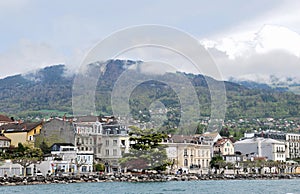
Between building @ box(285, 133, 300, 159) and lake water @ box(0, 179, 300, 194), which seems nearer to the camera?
lake water @ box(0, 179, 300, 194)

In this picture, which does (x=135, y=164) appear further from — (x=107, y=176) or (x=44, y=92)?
(x=44, y=92)

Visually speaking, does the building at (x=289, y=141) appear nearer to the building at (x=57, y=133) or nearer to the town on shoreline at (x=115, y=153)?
the town on shoreline at (x=115, y=153)

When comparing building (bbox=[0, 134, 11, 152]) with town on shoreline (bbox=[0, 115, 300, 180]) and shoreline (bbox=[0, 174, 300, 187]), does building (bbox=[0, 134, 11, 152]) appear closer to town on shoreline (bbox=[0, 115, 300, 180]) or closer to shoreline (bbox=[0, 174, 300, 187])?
town on shoreline (bbox=[0, 115, 300, 180])

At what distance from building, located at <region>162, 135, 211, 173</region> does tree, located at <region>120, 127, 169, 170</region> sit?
5.88m

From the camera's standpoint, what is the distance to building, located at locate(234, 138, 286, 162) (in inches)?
3588

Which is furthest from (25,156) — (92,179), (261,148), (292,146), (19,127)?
(292,146)

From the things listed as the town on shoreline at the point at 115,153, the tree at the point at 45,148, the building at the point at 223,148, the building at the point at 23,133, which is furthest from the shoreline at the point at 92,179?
the building at the point at 223,148

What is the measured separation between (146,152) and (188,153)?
2073 centimetres

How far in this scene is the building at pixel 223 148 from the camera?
8719 centimetres

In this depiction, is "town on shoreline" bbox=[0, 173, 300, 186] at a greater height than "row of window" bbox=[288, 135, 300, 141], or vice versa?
"row of window" bbox=[288, 135, 300, 141]

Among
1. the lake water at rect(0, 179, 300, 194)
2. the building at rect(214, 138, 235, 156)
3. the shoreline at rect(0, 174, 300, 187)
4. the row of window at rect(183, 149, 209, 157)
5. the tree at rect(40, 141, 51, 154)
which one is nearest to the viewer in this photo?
the lake water at rect(0, 179, 300, 194)

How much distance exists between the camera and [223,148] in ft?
287

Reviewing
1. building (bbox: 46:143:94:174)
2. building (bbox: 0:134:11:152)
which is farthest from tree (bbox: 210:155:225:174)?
building (bbox: 0:134:11:152)

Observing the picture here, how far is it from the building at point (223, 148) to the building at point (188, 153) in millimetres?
5846
